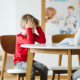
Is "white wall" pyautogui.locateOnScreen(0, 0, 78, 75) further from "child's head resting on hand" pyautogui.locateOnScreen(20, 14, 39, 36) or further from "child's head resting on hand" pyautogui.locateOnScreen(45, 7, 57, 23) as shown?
"child's head resting on hand" pyautogui.locateOnScreen(20, 14, 39, 36)

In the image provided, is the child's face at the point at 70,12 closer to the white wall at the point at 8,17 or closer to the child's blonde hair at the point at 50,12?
the child's blonde hair at the point at 50,12

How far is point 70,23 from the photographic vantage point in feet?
11.0

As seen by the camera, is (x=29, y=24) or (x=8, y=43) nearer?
(x=29, y=24)

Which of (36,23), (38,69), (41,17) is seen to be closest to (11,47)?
(36,23)

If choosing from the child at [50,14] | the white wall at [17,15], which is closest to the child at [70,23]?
the child at [50,14]

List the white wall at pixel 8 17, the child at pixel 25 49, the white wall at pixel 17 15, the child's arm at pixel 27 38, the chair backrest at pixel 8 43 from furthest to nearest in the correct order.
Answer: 1. the white wall at pixel 8 17
2. the white wall at pixel 17 15
3. the chair backrest at pixel 8 43
4. the child's arm at pixel 27 38
5. the child at pixel 25 49

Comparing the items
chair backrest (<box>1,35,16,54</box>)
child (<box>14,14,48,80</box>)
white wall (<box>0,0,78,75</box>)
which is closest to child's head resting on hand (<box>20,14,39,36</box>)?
child (<box>14,14,48,80</box>)

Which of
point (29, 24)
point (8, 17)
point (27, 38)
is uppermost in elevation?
point (8, 17)

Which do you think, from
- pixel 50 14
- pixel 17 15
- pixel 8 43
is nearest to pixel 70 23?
pixel 50 14

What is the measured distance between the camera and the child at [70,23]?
334 centimetres

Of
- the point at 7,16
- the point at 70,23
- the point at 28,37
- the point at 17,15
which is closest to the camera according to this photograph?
the point at 28,37

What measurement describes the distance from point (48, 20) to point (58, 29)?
24 cm

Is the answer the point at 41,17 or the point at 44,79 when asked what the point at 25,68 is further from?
the point at 41,17

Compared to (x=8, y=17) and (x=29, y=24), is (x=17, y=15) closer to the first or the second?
(x=8, y=17)
